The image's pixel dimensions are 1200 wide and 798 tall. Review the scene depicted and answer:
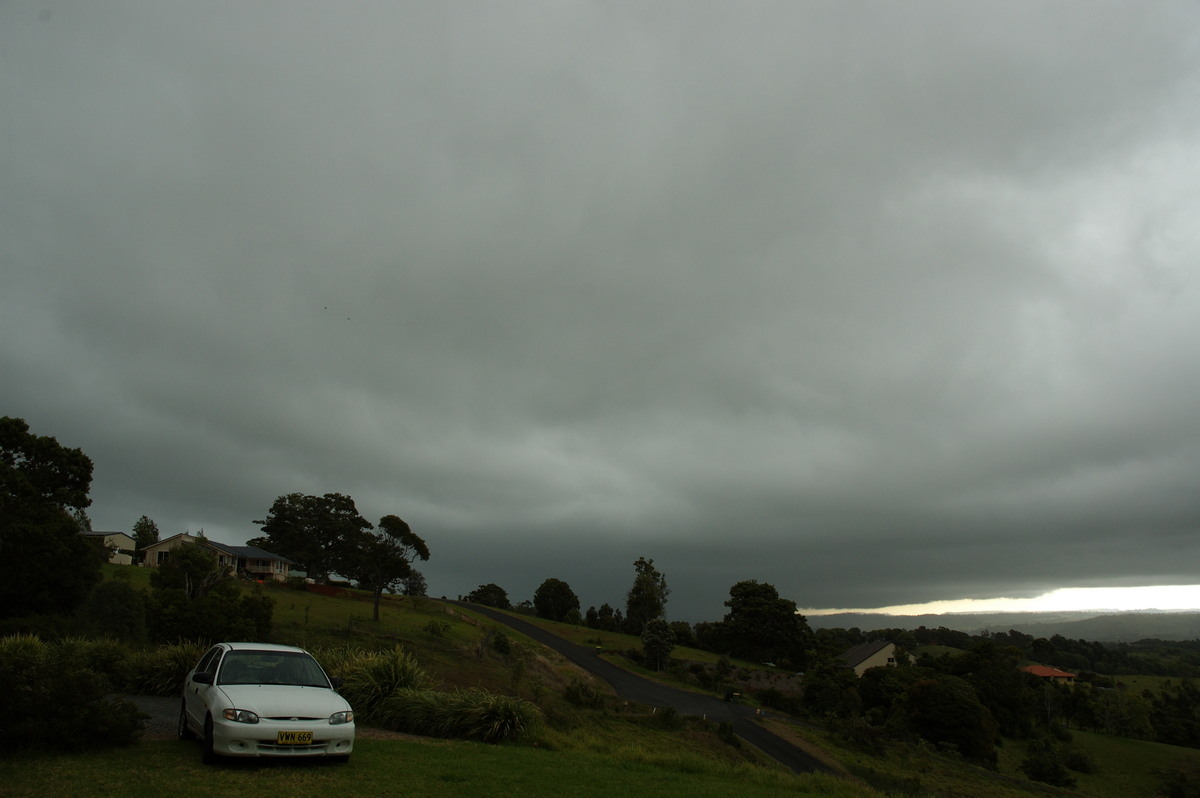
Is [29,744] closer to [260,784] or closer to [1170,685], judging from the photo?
[260,784]

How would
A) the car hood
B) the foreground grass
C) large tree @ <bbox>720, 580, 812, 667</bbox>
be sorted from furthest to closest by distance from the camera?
large tree @ <bbox>720, 580, 812, 667</bbox>
the car hood
the foreground grass

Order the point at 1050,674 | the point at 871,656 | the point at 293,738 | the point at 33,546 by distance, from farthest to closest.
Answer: the point at 1050,674, the point at 871,656, the point at 33,546, the point at 293,738

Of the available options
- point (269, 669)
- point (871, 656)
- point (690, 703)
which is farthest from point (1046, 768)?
point (269, 669)

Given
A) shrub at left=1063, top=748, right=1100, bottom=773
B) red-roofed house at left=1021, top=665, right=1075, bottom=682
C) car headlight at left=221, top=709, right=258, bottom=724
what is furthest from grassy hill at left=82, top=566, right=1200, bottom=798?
red-roofed house at left=1021, top=665, right=1075, bottom=682

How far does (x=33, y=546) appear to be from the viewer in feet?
84.1

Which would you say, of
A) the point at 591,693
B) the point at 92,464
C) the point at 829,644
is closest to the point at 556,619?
the point at 829,644

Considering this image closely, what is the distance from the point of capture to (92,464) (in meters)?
32.8

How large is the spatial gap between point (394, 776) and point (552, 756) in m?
4.20

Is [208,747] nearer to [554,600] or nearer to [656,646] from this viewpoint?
[656,646]

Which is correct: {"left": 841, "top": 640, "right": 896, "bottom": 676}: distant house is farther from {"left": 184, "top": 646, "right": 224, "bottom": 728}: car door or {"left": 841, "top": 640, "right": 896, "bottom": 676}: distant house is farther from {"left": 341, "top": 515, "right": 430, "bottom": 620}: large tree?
{"left": 184, "top": 646, "right": 224, "bottom": 728}: car door

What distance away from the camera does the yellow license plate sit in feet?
27.1

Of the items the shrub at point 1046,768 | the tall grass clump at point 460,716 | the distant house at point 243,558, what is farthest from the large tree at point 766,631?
the tall grass clump at point 460,716

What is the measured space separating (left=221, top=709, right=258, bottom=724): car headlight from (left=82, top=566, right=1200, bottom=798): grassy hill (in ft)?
2.00

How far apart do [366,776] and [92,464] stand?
33655 mm
